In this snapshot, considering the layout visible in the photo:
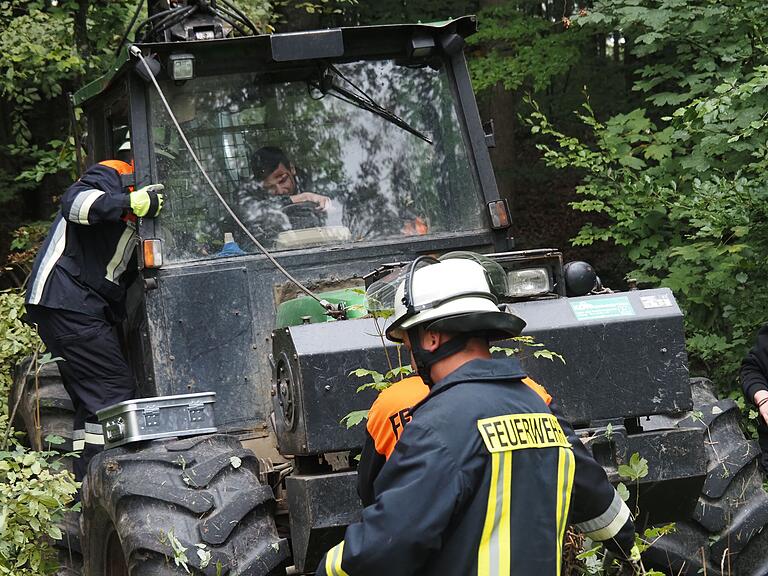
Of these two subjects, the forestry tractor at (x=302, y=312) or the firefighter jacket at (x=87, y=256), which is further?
the firefighter jacket at (x=87, y=256)

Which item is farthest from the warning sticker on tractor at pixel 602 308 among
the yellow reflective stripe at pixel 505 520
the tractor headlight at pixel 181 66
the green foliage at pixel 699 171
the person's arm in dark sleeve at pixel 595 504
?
the green foliage at pixel 699 171

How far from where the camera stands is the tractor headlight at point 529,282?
181 inches

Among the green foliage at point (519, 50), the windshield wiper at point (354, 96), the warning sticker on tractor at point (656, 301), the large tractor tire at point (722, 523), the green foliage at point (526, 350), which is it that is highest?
the green foliage at point (519, 50)

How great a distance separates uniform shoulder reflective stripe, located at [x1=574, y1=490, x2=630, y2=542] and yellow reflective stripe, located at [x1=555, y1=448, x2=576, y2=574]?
0.52 m

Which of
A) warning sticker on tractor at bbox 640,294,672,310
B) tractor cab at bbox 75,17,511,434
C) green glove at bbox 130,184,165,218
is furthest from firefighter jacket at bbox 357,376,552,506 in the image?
green glove at bbox 130,184,165,218

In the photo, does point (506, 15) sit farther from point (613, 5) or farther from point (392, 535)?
point (392, 535)

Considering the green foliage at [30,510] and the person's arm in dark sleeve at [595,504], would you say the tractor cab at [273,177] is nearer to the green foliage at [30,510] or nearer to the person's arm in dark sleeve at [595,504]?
the green foliage at [30,510]

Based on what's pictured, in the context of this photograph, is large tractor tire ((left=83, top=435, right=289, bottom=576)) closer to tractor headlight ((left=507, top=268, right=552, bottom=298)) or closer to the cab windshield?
the cab windshield

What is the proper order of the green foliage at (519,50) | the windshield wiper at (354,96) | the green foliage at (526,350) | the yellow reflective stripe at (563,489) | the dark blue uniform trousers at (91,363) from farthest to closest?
1. the green foliage at (519,50)
2. the dark blue uniform trousers at (91,363)
3. the windshield wiper at (354,96)
4. the green foliage at (526,350)
5. the yellow reflective stripe at (563,489)

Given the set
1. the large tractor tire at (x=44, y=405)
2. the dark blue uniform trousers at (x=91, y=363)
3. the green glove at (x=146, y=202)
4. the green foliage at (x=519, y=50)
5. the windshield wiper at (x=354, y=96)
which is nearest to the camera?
the green glove at (x=146, y=202)

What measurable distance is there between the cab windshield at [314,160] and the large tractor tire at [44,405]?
157cm

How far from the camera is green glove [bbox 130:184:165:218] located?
5.12m

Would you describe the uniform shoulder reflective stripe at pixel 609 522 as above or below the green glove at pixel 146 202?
below

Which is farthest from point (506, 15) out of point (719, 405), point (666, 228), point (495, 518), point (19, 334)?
point (495, 518)
